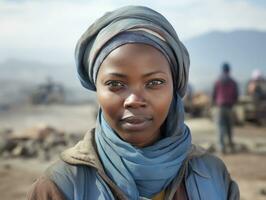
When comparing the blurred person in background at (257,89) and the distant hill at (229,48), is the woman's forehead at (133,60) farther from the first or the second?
the distant hill at (229,48)

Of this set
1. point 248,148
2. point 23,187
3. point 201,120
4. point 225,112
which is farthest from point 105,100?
point 201,120

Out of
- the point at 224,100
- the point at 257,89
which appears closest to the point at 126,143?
the point at 224,100

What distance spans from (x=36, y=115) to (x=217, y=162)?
15931 mm

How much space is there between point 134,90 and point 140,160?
201 mm

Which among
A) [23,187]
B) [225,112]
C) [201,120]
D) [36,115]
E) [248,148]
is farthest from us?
[36,115]

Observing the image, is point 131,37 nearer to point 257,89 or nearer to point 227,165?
point 227,165

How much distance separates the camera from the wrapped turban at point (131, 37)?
147 centimetres

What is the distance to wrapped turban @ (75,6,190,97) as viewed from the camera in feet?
4.82

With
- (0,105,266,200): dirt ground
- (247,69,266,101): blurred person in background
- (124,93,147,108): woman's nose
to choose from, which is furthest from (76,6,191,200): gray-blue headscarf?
(247,69,266,101): blurred person in background

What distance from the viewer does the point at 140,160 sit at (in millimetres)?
1467

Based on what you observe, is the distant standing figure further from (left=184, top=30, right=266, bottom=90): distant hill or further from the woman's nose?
(left=184, top=30, right=266, bottom=90): distant hill

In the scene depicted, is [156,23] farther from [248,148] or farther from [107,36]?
[248,148]

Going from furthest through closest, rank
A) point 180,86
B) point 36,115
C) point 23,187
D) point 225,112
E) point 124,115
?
point 36,115
point 225,112
point 23,187
point 180,86
point 124,115

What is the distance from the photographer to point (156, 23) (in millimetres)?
1506
